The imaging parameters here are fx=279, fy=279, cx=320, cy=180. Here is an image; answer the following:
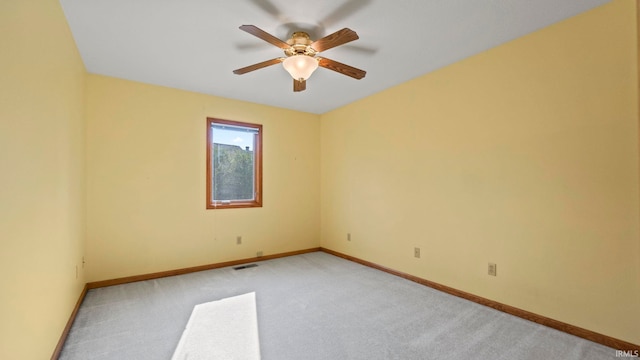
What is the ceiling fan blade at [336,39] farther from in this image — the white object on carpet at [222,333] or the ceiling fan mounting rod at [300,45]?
the white object on carpet at [222,333]

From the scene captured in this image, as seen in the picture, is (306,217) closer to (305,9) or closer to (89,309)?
(89,309)

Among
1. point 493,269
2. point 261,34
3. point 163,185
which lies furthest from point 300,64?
point 493,269

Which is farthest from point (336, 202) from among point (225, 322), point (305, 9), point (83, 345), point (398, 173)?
point (83, 345)

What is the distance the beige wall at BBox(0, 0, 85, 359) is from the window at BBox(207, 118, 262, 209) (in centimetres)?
165

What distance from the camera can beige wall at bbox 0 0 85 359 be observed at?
118 centimetres

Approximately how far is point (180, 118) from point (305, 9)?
2.41 m

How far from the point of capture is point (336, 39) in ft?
6.66

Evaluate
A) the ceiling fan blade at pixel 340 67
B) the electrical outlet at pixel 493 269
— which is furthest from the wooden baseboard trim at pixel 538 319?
the ceiling fan blade at pixel 340 67

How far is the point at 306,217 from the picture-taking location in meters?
4.77

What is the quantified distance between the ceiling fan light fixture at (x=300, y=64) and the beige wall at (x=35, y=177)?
1.54 metres

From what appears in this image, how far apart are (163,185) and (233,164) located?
0.97 m

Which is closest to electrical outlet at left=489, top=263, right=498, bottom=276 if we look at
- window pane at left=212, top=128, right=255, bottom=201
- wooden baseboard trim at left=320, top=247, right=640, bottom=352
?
wooden baseboard trim at left=320, top=247, right=640, bottom=352

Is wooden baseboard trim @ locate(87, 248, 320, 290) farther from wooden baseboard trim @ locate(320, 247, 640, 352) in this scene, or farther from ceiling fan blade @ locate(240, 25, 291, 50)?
ceiling fan blade @ locate(240, 25, 291, 50)

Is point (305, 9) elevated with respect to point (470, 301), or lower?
elevated
